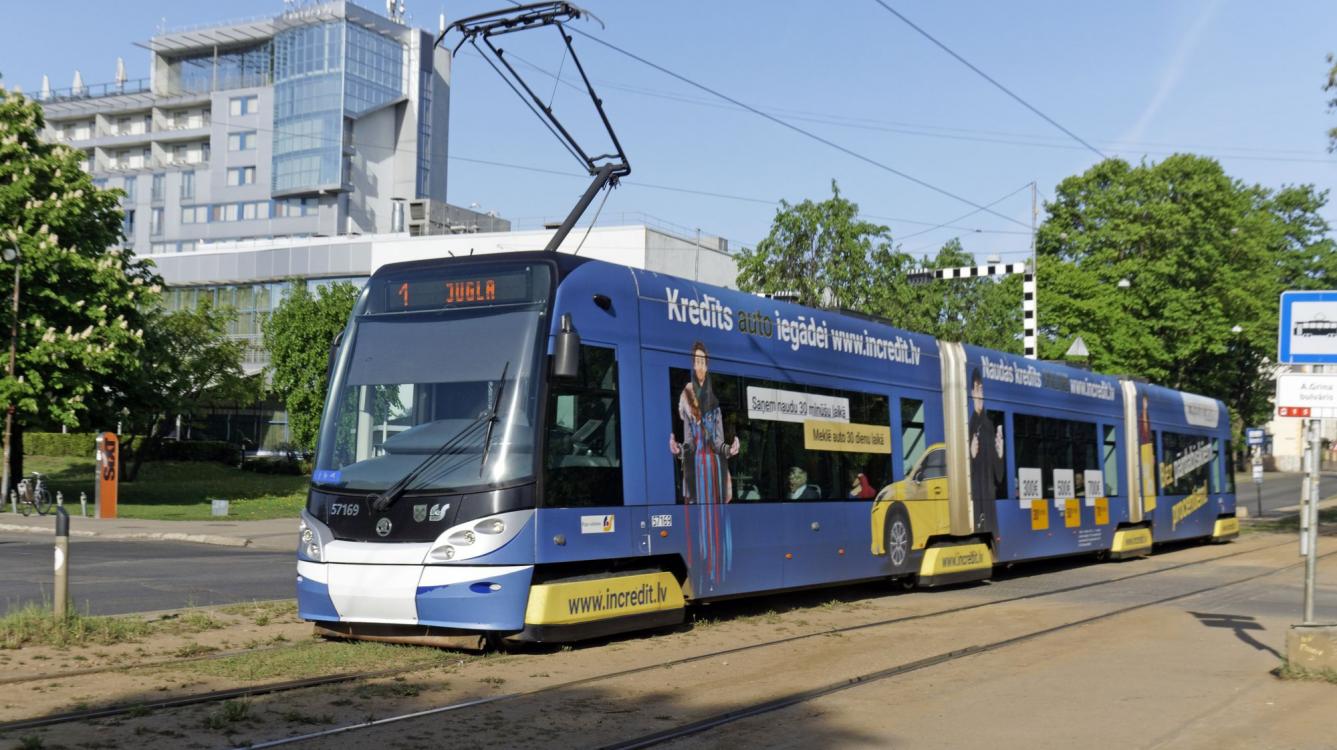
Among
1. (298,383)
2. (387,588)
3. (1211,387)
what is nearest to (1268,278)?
(1211,387)

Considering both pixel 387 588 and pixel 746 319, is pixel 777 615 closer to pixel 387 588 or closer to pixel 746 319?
pixel 746 319

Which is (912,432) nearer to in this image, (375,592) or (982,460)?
(982,460)

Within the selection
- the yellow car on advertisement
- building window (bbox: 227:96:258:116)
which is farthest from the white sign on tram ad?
building window (bbox: 227:96:258:116)

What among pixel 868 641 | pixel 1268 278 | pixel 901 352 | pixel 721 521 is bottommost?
pixel 868 641

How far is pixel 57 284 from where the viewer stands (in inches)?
1410

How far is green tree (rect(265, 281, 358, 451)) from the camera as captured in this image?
59875mm

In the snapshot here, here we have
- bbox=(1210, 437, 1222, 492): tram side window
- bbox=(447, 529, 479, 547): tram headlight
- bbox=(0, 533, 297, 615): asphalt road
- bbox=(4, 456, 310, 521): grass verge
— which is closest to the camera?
bbox=(447, 529, 479, 547): tram headlight

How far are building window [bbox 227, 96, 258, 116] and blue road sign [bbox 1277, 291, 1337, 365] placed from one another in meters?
102

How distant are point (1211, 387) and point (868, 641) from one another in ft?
160

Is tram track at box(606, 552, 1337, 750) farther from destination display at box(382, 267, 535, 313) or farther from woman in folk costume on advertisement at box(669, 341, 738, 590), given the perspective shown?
destination display at box(382, 267, 535, 313)

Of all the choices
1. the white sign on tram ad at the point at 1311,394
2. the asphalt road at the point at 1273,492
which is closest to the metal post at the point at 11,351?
the white sign on tram ad at the point at 1311,394

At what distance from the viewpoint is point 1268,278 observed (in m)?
56.4

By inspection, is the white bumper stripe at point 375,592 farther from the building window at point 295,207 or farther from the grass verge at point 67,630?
the building window at point 295,207

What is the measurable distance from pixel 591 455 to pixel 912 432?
22.6ft
